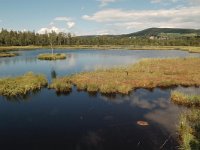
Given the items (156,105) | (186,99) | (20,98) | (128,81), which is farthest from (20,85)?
(186,99)

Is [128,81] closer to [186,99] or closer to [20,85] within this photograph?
[186,99]

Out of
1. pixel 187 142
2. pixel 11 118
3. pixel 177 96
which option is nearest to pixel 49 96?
pixel 11 118

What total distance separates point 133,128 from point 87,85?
53.9 ft

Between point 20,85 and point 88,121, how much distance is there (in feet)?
53.9

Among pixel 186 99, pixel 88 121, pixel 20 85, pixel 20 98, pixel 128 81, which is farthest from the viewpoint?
pixel 128 81

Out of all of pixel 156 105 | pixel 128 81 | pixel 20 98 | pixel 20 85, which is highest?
pixel 20 85

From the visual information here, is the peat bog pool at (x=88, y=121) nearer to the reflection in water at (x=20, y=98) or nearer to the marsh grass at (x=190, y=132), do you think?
the reflection in water at (x=20, y=98)

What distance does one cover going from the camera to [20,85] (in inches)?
1479

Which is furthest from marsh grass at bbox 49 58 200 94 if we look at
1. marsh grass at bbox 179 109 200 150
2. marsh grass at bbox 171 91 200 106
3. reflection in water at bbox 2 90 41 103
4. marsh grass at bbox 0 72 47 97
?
marsh grass at bbox 179 109 200 150

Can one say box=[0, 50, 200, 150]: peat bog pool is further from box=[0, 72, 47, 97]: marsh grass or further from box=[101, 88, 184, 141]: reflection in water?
box=[0, 72, 47, 97]: marsh grass

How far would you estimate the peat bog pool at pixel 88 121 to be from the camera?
2058 cm

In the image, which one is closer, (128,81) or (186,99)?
(186,99)

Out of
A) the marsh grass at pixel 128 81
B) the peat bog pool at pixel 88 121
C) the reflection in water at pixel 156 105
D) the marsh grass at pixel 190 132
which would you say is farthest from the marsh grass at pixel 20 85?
the marsh grass at pixel 190 132

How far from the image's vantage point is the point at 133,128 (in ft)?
78.1
